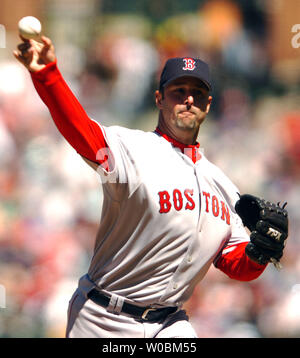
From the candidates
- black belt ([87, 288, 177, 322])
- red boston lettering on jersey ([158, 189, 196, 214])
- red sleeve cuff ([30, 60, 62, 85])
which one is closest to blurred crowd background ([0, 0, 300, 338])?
black belt ([87, 288, 177, 322])

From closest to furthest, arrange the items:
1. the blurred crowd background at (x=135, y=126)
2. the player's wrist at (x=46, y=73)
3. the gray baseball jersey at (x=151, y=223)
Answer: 1. the player's wrist at (x=46, y=73)
2. the gray baseball jersey at (x=151, y=223)
3. the blurred crowd background at (x=135, y=126)

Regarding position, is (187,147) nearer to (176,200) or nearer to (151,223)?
(176,200)

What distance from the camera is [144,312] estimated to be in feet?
9.60

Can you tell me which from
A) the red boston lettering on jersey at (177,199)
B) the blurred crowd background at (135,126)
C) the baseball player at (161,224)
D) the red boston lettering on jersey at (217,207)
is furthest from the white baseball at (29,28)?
the blurred crowd background at (135,126)

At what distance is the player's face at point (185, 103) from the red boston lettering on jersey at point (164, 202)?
36 centimetres

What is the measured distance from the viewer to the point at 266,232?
2.94m

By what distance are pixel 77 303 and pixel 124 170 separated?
683 mm

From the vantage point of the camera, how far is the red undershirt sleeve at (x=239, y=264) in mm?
3137

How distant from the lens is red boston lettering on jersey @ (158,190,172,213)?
9.29ft

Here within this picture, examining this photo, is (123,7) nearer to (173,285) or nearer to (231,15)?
(231,15)

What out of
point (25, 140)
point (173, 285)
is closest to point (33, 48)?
point (173, 285)

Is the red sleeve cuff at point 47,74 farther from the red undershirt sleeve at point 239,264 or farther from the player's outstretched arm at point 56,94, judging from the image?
the red undershirt sleeve at point 239,264

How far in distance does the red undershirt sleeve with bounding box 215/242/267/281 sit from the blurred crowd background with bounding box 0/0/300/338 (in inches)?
83.3
